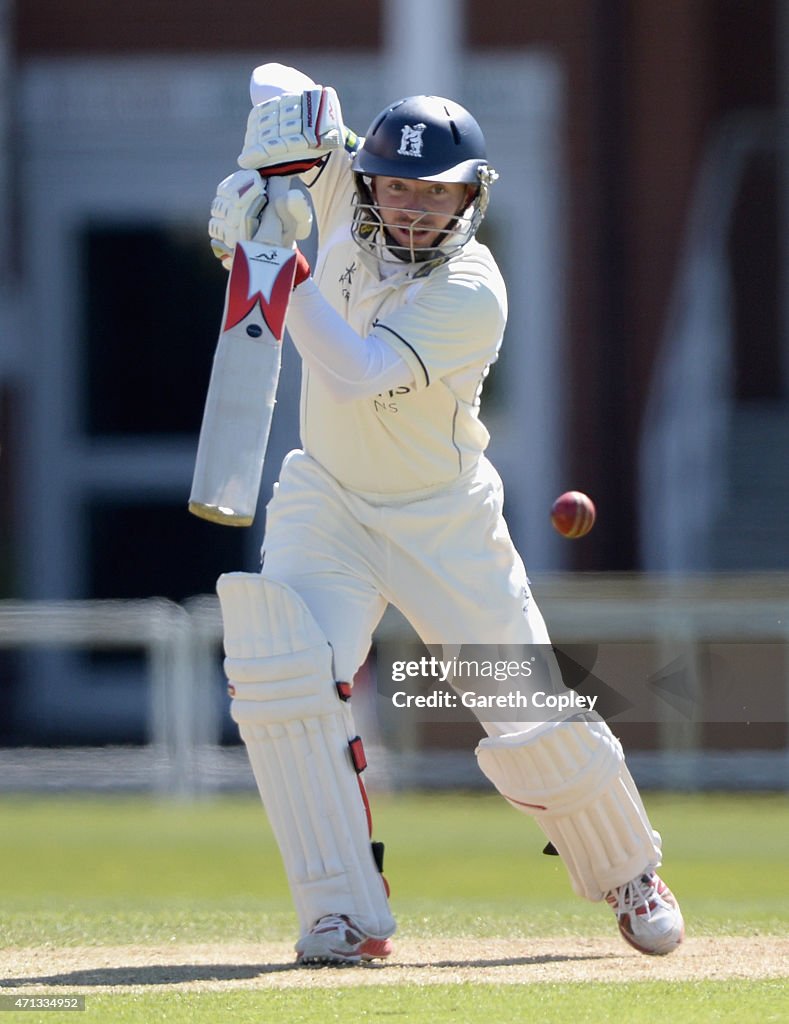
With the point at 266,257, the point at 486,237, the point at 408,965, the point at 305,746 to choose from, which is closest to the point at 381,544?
the point at 305,746

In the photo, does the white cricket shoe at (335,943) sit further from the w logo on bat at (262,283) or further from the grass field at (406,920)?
the w logo on bat at (262,283)

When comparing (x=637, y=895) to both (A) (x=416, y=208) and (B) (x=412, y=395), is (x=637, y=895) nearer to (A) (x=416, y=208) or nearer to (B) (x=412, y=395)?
(B) (x=412, y=395)

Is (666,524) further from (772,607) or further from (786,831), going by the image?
(786,831)

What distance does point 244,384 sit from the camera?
3.76 meters

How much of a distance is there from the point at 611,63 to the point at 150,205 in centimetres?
243

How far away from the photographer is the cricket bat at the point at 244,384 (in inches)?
146

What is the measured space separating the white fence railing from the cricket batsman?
3.66 metres

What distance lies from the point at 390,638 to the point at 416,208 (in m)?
4.09

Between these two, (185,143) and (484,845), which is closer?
(484,845)

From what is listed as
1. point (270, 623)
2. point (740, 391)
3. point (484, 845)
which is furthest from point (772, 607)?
point (270, 623)

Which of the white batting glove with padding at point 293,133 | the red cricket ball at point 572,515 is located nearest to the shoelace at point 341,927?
the red cricket ball at point 572,515

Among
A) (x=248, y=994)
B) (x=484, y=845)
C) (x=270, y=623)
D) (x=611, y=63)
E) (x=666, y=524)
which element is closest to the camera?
(x=248, y=994)

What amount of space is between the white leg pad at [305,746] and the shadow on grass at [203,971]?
0.32 feet

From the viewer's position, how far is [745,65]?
1112 cm
